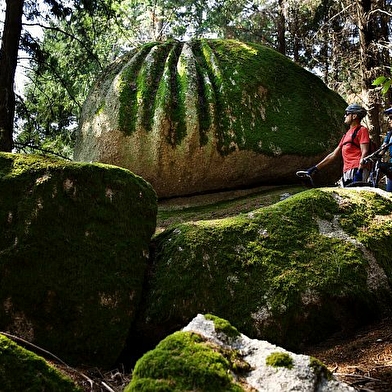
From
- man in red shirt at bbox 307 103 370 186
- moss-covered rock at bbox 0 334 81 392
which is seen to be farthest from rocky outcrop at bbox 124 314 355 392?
man in red shirt at bbox 307 103 370 186

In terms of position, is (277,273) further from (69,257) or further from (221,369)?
(221,369)

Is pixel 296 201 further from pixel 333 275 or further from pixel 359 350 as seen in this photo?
pixel 359 350

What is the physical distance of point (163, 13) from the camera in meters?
18.6

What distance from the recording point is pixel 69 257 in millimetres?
3398

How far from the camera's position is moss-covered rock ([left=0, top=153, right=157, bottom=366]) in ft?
10.5

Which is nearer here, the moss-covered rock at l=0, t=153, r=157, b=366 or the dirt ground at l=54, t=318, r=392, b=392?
the dirt ground at l=54, t=318, r=392, b=392

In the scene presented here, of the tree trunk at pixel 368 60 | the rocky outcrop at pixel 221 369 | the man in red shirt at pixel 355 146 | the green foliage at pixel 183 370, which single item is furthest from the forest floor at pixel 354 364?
the tree trunk at pixel 368 60

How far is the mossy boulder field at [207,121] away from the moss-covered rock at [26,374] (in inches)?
184

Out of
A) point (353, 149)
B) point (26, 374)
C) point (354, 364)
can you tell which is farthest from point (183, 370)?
point (353, 149)

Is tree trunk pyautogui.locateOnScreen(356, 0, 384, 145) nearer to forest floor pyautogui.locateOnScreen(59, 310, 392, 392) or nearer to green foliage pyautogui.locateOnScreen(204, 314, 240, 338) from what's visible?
forest floor pyautogui.locateOnScreen(59, 310, 392, 392)

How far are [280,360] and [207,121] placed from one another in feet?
17.0

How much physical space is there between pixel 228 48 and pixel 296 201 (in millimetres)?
4329

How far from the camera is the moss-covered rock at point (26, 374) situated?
2201 millimetres

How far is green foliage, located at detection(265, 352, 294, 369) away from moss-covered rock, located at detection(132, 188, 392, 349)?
1460mm
